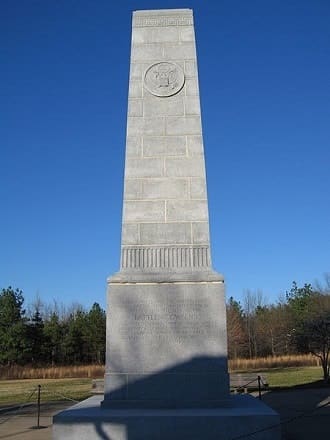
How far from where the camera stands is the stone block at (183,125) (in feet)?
31.6

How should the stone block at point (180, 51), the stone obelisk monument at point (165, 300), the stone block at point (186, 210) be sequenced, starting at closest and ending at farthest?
1. the stone obelisk monument at point (165, 300)
2. the stone block at point (186, 210)
3. the stone block at point (180, 51)

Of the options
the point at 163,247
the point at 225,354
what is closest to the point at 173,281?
the point at 163,247

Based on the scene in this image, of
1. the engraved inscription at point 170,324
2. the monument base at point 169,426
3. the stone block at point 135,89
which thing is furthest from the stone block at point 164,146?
the monument base at point 169,426

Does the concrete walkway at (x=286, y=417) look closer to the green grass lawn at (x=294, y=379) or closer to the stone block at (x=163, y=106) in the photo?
the green grass lawn at (x=294, y=379)

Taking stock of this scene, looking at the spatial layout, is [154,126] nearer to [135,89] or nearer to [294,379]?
[135,89]

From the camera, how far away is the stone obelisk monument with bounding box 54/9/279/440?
699cm

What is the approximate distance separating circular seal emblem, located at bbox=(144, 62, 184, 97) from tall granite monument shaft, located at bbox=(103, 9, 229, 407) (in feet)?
0.07

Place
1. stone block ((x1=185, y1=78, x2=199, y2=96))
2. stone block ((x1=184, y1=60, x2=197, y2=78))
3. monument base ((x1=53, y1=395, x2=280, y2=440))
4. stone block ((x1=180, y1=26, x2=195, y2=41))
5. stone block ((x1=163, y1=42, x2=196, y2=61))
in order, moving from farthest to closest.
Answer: stone block ((x1=180, y1=26, x2=195, y2=41)) < stone block ((x1=163, y1=42, x2=196, y2=61)) < stone block ((x1=184, y1=60, x2=197, y2=78)) < stone block ((x1=185, y1=78, x2=199, y2=96)) < monument base ((x1=53, y1=395, x2=280, y2=440))

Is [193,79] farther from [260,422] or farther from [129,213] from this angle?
[260,422]

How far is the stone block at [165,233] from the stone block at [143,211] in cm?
13

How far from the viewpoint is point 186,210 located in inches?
356

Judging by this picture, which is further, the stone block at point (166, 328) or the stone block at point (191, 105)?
the stone block at point (191, 105)

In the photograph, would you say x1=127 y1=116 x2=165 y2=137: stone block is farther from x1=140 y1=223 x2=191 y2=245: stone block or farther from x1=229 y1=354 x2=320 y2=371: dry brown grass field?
x1=229 y1=354 x2=320 y2=371: dry brown grass field

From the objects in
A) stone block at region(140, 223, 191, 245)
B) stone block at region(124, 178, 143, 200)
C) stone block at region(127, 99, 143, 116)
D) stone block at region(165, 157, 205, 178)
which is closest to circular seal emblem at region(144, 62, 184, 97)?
stone block at region(127, 99, 143, 116)
